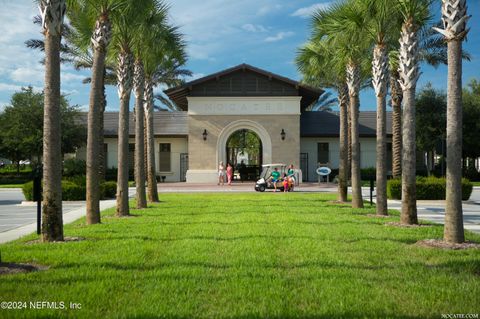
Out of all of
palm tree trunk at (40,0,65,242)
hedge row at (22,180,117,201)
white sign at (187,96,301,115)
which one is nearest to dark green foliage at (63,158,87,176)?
white sign at (187,96,301,115)

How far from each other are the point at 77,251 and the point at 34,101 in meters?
36.2

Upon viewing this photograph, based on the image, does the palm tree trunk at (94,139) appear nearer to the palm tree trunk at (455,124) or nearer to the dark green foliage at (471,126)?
the palm tree trunk at (455,124)

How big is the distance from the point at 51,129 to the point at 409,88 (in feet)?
26.6

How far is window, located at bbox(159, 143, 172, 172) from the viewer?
1528 inches

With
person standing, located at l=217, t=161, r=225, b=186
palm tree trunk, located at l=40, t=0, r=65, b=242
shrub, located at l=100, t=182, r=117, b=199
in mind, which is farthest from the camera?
person standing, located at l=217, t=161, r=225, b=186

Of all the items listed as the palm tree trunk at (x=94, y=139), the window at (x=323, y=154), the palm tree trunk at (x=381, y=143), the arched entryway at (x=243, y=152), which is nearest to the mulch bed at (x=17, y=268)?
the palm tree trunk at (x=94, y=139)

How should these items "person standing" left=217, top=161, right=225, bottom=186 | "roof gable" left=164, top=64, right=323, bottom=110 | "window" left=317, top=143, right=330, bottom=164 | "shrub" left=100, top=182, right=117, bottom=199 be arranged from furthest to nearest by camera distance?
"window" left=317, top=143, right=330, bottom=164 < "roof gable" left=164, top=64, right=323, bottom=110 < "person standing" left=217, top=161, right=225, bottom=186 < "shrub" left=100, top=182, right=117, bottom=199

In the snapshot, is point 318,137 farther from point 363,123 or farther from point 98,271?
point 98,271

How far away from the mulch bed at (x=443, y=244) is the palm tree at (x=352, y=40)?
23.3 ft

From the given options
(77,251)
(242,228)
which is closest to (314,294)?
(77,251)

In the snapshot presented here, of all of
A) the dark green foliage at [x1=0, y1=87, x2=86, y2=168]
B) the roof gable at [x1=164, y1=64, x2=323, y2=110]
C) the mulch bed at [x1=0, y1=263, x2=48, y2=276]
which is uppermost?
the roof gable at [x1=164, y1=64, x2=323, y2=110]

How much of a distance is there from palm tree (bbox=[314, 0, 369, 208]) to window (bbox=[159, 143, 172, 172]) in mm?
23388

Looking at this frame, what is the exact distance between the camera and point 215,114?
33.6 meters

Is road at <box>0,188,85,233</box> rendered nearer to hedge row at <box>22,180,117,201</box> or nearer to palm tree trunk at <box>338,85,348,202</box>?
hedge row at <box>22,180,117,201</box>
